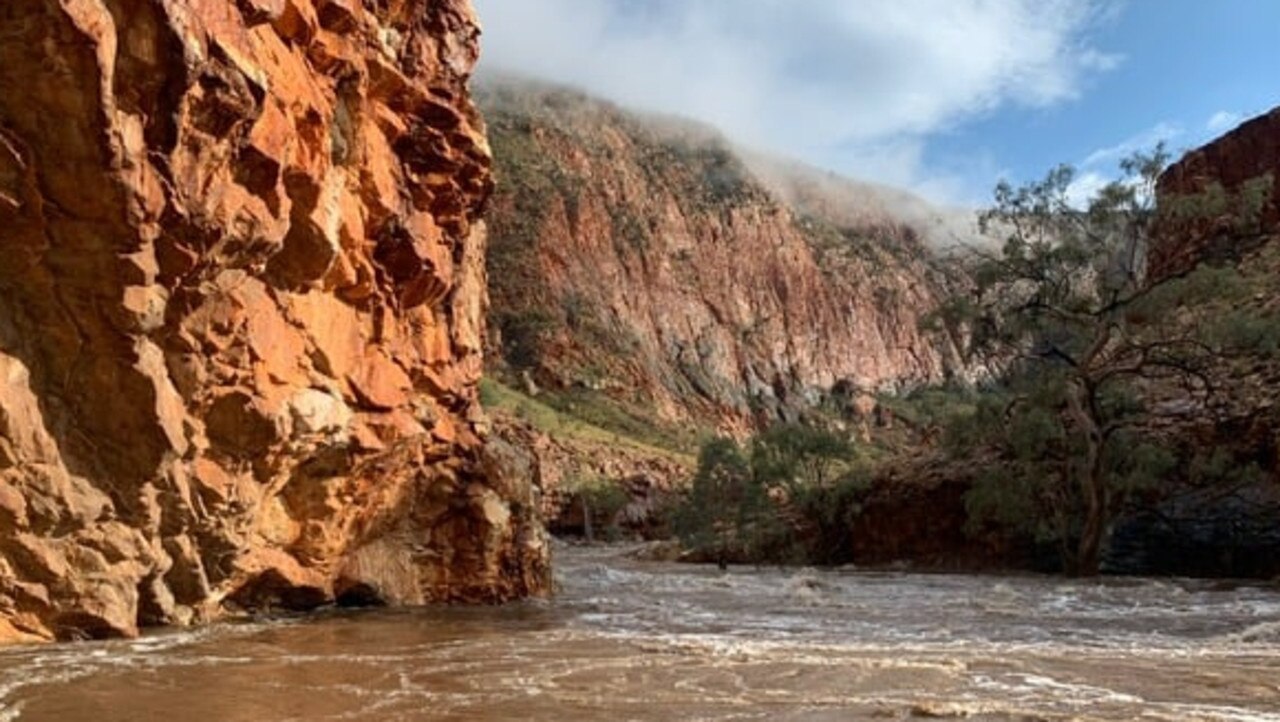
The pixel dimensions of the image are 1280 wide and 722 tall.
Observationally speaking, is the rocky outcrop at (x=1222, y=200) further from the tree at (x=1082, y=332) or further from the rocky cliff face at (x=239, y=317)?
the rocky cliff face at (x=239, y=317)

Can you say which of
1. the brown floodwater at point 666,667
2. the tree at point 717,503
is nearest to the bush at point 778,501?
the tree at point 717,503

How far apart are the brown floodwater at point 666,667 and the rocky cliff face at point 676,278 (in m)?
88.8

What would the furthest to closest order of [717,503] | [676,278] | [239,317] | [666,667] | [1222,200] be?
[676,278]
[717,503]
[1222,200]
[239,317]
[666,667]

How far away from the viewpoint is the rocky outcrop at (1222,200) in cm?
3155

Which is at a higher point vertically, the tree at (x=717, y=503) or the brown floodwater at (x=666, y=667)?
Answer: the tree at (x=717, y=503)

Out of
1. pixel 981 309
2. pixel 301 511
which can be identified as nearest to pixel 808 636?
pixel 301 511

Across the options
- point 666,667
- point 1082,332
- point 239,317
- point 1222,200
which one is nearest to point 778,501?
point 1082,332

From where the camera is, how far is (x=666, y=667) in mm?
11172

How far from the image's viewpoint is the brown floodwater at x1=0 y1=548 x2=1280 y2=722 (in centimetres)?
846

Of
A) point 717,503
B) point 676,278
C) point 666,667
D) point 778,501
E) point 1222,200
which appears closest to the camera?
point 666,667

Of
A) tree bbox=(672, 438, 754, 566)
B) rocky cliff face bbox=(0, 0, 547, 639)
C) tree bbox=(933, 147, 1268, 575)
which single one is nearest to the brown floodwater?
rocky cliff face bbox=(0, 0, 547, 639)

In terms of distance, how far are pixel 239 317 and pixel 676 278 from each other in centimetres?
13127

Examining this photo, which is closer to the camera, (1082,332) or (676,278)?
(1082,332)

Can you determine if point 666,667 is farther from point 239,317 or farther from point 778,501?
point 778,501
